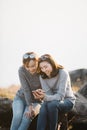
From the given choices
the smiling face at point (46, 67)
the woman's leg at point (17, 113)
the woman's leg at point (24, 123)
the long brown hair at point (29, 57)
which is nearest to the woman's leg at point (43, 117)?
the woman's leg at point (24, 123)

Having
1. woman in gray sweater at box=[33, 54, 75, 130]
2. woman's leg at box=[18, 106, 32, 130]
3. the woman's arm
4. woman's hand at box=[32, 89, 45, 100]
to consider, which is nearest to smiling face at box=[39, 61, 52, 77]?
woman in gray sweater at box=[33, 54, 75, 130]

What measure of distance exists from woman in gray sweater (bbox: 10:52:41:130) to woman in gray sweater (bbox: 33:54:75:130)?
257mm

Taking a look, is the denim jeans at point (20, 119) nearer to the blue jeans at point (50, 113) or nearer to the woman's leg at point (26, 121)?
the woman's leg at point (26, 121)

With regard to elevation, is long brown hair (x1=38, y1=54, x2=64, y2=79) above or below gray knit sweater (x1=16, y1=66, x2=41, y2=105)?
above

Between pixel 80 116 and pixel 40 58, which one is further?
pixel 80 116

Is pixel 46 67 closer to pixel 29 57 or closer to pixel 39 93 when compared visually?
pixel 29 57

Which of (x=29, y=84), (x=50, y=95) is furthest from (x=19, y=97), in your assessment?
(x=50, y=95)

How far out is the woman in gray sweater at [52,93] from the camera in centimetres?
733

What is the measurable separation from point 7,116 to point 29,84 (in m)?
2.11

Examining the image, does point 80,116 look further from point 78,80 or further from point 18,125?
point 78,80

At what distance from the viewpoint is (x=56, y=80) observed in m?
7.69

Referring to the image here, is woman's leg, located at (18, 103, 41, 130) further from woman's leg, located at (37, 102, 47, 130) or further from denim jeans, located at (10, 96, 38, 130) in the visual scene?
woman's leg, located at (37, 102, 47, 130)

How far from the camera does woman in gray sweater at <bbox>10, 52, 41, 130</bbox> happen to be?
7723mm

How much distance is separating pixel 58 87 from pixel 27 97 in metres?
0.75
